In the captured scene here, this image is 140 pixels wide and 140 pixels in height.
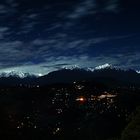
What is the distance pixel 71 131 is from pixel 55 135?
35.0 ft

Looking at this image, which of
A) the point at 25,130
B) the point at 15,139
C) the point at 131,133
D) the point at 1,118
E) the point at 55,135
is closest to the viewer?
the point at 131,133

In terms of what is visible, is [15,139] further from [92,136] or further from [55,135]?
[55,135]

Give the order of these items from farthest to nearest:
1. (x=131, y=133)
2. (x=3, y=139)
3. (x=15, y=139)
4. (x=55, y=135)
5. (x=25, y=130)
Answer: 1. (x=55, y=135)
2. (x=25, y=130)
3. (x=15, y=139)
4. (x=3, y=139)
5. (x=131, y=133)

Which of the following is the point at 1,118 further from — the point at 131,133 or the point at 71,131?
the point at 71,131

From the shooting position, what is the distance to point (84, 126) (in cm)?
19550

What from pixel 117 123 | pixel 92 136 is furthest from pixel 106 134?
pixel 117 123

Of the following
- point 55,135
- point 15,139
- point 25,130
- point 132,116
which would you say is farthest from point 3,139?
point 55,135

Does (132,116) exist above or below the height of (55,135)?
above

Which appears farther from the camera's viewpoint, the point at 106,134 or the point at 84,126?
the point at 84,126

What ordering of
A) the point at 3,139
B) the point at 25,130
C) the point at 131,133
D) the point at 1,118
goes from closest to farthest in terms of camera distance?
the point at 131,133 → the point at 3,139 → the point at 1,118 → the point at 25,130

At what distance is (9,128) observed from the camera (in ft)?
131

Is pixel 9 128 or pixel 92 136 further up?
pixel 9 128

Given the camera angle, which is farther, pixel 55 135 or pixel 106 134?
pixel 55 135

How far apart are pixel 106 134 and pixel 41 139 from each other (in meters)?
33.5
